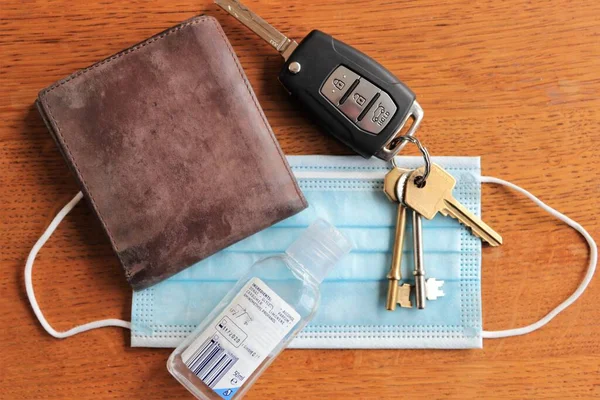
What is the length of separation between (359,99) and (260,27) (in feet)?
0.42

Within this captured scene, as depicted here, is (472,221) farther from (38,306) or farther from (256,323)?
(38,306)

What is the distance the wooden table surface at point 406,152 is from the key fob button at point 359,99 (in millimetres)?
48

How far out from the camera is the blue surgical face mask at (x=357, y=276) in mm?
599

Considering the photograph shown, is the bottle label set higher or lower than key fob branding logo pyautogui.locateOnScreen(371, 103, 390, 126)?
lower

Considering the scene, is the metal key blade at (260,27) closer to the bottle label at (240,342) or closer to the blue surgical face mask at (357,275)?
the blue surgical face mask at (357,275)

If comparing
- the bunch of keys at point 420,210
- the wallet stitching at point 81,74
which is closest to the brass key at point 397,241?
the bunch of keys at point 420,210

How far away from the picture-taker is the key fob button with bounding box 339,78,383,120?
1.91ft

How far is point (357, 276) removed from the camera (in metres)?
0.61

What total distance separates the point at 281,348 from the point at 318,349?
4 centimetres

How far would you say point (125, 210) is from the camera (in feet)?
1.85

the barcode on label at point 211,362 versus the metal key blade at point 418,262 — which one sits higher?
the metal key blade at point 418,262

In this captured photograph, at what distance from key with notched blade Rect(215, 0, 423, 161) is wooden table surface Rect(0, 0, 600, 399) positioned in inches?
1.4

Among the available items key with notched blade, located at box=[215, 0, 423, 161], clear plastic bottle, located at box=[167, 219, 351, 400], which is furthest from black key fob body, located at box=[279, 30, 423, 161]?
clear plastic bottle, located at box=[167, 219, 351, 400]

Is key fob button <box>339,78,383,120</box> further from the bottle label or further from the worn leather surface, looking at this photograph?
the bottle label
